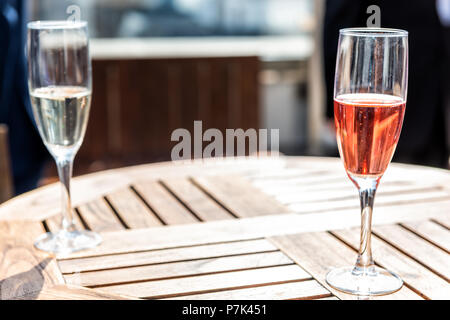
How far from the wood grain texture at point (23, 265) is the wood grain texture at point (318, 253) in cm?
31

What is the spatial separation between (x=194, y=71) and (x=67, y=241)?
3.20 metres

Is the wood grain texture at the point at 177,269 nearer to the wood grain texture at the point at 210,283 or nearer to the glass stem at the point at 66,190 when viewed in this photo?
the wood grain texture at the point at 210,283

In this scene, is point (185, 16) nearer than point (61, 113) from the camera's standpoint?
No

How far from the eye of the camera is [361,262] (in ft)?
2.70

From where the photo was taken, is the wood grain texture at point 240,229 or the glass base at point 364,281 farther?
the wood grain texture at point 240,229

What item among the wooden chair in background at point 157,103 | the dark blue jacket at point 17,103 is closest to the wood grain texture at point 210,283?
the dark blue jacket at point 17,103

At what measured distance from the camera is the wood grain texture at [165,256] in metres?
0.88

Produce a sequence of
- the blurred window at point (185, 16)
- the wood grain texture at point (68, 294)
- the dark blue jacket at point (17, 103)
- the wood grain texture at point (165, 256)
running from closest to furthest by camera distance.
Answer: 1. the wood grain texture at point (68, 294)
2. the wood grain texture at point (165, 256)
3. the dark blue jacket at point (17, 103)
4. the blurred window at point (185, 16)

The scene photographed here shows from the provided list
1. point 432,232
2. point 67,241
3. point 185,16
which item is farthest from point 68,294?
point 185,16

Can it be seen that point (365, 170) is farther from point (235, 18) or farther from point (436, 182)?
point (235, 18)

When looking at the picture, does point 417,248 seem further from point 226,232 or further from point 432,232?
point 226,232

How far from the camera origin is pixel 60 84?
0.91 m
